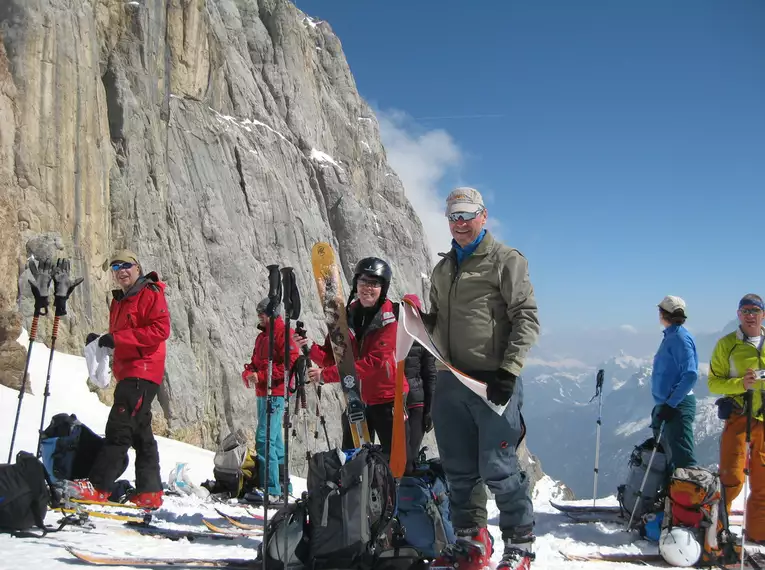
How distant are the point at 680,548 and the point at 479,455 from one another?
7.28 feet

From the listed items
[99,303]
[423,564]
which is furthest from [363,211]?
[423,564]

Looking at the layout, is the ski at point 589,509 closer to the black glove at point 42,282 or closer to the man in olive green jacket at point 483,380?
the man in olive green jacket at point 483,380

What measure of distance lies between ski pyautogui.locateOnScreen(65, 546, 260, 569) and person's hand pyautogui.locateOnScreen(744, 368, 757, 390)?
4.23m

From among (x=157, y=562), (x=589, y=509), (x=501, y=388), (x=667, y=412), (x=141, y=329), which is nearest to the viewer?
(x=501, y=388)

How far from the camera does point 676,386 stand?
603cm

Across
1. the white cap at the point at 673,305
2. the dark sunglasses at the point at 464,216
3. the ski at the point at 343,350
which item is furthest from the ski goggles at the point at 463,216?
the white cap at the point at 673,305

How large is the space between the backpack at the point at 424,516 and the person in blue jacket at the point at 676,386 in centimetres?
290

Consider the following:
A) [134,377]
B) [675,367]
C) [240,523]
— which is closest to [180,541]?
[240,523]

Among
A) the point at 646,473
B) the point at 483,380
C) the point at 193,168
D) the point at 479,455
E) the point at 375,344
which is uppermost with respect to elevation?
the point at 193,168

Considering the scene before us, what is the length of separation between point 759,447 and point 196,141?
120 feet

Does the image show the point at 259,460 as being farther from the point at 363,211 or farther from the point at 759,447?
the point at 363,211

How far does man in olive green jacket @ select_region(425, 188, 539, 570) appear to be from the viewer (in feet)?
12.4

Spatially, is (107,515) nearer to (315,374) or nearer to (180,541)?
(180,541)

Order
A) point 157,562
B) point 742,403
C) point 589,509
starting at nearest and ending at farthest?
point 157,562 < point 742,403 < point 589,509
